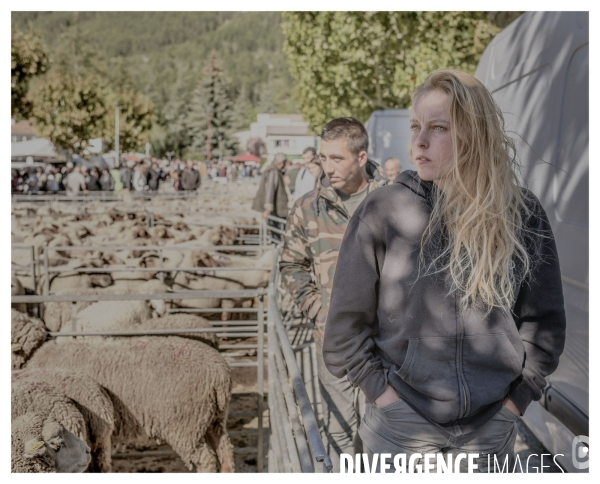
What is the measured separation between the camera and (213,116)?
78875mm

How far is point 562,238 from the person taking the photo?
128 inches

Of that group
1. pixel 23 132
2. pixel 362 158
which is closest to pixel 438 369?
pixel 362 158

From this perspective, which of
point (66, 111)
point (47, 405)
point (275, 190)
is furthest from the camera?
point (66, 111)

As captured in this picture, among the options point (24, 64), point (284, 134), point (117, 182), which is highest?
point (24, 64)

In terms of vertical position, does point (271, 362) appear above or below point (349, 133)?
below

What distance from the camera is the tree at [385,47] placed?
1185 cm

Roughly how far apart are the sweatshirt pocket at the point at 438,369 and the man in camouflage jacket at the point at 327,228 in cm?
112

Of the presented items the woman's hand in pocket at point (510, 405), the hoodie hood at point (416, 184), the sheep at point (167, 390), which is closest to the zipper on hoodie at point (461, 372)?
the woman's hand in pocket at point (510, 405)

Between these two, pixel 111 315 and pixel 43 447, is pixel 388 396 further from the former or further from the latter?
pixel 111 315

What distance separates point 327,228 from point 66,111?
37.0 metres

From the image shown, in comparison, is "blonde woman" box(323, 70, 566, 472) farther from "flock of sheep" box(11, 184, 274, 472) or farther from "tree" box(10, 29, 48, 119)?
"tree" box(10, 29, 48, 119)

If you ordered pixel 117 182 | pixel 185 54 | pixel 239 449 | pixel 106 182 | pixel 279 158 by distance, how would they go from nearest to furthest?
pixel 239 449 → pixel 279 158 → pixel 106 182 → pixel 117 182 → pixel 185 54

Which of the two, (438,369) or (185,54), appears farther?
(185,54)

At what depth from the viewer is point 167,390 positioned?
13.4ft
